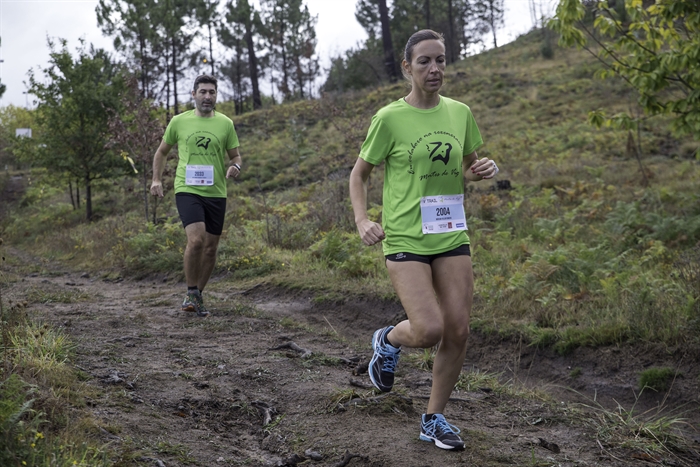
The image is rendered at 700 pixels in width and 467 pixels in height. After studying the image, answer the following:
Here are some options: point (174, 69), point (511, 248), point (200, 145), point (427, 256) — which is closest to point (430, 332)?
point (427, 256)

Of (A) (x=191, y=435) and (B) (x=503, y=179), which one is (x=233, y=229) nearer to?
(B) (x=503, y=179)

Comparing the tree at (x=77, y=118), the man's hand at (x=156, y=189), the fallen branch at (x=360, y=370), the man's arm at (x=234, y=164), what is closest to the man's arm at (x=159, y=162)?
the man's hand at (x=156, y=189)

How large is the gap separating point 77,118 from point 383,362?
1882 centimetres

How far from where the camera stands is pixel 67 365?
4176 millimetres

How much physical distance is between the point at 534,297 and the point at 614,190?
5.59 m

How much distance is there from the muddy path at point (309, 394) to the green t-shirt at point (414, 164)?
109cm

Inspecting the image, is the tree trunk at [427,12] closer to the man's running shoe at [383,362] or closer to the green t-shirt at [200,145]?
the green t-shirt at [200,145]

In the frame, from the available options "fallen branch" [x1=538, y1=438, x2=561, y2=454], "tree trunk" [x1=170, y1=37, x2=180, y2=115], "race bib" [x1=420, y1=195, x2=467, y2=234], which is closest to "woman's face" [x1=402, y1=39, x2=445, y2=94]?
"race bib" [x1=420, y1=195, x2=467, y2=234]

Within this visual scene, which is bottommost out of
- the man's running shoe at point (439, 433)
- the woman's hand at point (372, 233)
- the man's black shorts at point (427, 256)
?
the man's running shoe at point (439, 433)

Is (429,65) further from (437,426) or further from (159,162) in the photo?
(159,162)

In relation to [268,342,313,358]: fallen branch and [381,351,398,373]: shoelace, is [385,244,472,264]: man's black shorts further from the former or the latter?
[268,342,313,358]: fallen branch

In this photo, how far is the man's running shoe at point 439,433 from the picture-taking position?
11.4 ft

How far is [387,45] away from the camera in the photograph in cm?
3077

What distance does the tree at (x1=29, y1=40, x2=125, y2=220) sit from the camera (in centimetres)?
2003
